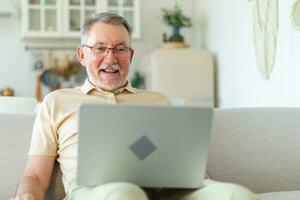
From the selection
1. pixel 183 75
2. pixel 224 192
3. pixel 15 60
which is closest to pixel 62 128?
pixel 224 192

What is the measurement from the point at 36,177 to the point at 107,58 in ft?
1.67

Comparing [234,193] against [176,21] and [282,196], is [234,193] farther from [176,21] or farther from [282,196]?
[176,21]

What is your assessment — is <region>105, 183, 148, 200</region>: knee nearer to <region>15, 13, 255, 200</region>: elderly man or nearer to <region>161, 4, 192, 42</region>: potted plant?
<region>15, 13, 255, 200</region>: elderly man

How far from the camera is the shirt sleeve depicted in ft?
5.69

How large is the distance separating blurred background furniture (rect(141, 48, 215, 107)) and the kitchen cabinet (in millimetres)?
568

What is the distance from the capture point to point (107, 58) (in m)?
1.87

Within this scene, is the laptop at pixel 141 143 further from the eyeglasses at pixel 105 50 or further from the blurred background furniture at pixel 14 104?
the blurred background furniture at pixel 14 104

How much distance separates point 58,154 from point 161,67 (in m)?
2.71

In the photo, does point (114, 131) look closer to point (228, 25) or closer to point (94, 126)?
point (94, 126)

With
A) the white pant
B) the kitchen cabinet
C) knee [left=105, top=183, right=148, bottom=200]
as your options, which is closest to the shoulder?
the white pant

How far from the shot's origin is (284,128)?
216cm

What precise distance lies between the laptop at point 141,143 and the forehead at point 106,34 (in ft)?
2.11

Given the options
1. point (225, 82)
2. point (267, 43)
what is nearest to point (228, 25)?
point (225, 82)

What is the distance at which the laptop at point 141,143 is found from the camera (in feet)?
4.14
